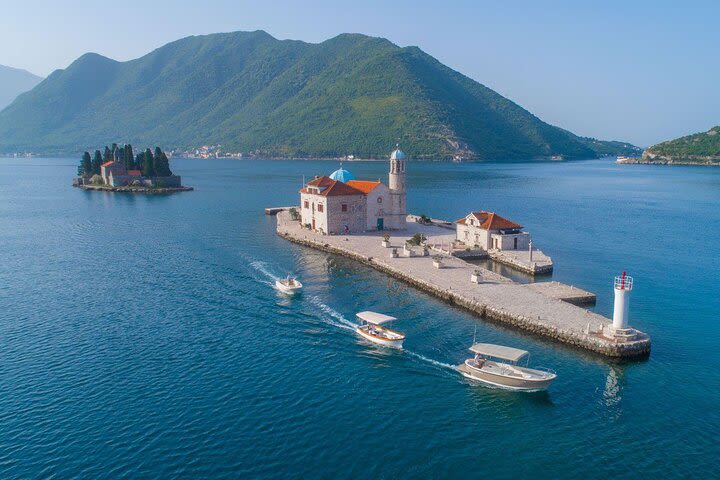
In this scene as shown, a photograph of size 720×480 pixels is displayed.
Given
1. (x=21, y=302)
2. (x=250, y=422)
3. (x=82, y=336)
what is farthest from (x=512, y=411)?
(x=21, y=302)

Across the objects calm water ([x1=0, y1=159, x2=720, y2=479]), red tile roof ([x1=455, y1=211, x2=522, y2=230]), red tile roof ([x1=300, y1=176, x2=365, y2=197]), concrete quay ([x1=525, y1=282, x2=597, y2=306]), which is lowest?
calm water ([x1=0, y1=159, x2=720, y2=479])

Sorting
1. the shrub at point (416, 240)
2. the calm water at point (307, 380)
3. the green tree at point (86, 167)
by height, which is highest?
the green tree at point (86, 167)

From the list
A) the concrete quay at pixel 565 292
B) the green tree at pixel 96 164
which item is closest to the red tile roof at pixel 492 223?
the concrete quay at pixel 565 292

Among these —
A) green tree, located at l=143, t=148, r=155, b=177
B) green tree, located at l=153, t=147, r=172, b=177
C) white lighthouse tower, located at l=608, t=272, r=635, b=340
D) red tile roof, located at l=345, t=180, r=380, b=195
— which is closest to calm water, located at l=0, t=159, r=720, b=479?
white lighthouse tower, located at l=608, t=272, r=635, b=340

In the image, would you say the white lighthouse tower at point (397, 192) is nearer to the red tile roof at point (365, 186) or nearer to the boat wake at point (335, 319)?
the red tile roof at point (365, 186)

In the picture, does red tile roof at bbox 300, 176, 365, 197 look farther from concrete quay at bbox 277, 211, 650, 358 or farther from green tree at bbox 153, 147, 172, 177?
green tree at bbox 153, 147, 172, 177

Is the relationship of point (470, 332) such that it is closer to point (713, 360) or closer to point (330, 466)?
point (713, 360)

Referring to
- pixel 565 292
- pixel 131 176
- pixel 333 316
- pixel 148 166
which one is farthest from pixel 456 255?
pixel 131 176
